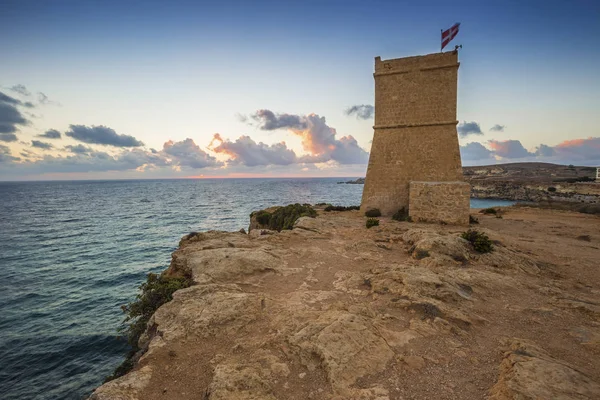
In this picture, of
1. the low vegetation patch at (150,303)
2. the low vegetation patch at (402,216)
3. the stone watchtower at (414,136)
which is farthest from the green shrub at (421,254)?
the low vegetation patch at (402,216)

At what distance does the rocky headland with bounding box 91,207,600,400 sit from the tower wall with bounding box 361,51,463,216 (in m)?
10.2

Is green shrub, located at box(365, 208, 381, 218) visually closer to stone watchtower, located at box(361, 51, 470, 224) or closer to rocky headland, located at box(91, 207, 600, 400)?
stone watchtower, located at box(361, 51, 470, 224)

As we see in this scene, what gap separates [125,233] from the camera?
3344cm

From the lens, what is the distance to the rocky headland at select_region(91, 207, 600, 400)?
13.4 feet

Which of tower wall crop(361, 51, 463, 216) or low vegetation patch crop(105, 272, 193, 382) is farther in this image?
tower wall crop(361, 51, 463, 216)

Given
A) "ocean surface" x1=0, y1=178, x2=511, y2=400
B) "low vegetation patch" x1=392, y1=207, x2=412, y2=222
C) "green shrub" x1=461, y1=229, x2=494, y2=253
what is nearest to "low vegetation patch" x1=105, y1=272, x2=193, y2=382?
"ocean surface" x1=0, y1=178, x2=511, y2=400

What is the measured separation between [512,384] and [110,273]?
77.9 ft

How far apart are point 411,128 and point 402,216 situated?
6.53 metres

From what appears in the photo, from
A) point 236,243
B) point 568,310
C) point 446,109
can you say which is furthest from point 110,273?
point 446,109

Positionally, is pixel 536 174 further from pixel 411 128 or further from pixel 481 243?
pixel 481 243

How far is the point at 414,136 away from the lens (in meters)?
19.6

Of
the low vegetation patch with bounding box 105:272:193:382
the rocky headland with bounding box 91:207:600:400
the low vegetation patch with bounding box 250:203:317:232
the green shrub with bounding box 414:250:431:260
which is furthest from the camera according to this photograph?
the low vegetation patch with bounding box 250:203:317:232

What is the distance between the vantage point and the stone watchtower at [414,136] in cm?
1822

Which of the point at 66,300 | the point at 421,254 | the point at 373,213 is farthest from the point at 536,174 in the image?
the point at 66,300
